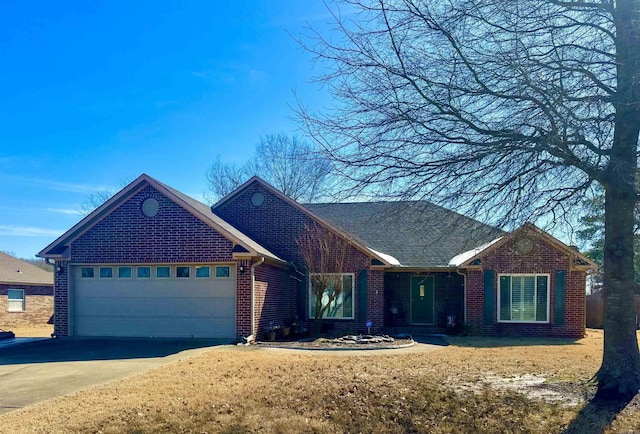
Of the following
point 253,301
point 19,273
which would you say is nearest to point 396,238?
point 253,301

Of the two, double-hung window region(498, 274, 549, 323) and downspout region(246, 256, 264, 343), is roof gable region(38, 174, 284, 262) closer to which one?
downspout region(246, 256, 264, 343)

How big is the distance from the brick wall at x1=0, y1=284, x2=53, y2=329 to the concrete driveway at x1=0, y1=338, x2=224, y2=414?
38.8 feet

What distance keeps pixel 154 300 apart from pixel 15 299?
1462 cm

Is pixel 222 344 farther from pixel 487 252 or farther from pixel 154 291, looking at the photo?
pixel 487 252

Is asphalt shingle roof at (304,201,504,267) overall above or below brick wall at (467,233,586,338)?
above

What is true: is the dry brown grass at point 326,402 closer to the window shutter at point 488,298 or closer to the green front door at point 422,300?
the window shutter at point 488,298

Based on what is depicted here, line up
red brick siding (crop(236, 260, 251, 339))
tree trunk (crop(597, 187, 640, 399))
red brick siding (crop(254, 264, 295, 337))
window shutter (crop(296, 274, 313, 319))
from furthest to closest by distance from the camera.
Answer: window shutter (crop(296, 274, 313, 319)) → red brick siding (crop(254, 264, 295, 337)) → red brick siding (crop(236, 260, 251, 339)) → tree trunk (crop(597, 187, 640, 399))

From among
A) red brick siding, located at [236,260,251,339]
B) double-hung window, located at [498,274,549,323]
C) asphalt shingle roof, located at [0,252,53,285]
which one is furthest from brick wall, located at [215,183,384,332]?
asphalt shingle roof, located at [0,252,53,285]

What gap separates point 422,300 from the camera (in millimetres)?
18906

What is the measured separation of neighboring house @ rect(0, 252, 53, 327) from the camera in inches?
963

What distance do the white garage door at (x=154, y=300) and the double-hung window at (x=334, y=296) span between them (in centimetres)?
347

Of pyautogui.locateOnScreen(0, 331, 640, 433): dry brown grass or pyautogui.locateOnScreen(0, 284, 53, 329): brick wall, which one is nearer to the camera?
pyautogui.locateOnScreen(0, 331, 640, 433): dry brown grass

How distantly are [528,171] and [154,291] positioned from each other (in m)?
11.6

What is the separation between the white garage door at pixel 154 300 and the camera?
14641mm
